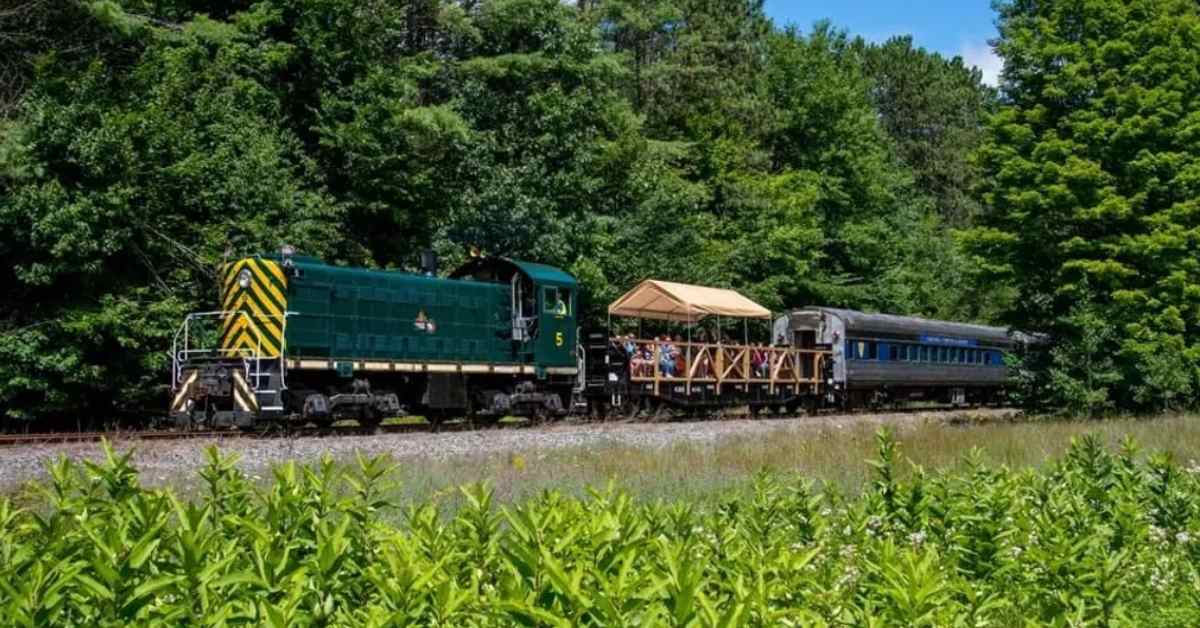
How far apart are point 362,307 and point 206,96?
8.51 m

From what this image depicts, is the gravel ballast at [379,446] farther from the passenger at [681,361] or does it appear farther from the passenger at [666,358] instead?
the passenger at [681,361]

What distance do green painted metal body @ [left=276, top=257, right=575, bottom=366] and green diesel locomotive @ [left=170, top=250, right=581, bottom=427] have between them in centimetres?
3

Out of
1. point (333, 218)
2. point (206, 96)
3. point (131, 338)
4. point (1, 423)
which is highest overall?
point (206, 96)

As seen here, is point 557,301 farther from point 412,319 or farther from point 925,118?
point 925,118

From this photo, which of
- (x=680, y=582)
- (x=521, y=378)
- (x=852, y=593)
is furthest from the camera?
(x=521, y=378)

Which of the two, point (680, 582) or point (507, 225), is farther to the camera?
point (507, 225)

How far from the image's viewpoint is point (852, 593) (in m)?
4.60

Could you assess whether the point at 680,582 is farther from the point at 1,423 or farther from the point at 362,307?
the point at 1,423

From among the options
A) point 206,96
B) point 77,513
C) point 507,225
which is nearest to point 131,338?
point 206,96

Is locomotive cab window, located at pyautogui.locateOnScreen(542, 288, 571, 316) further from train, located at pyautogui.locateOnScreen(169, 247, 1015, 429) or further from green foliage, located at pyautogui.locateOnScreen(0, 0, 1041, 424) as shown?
green foliage, located at pyautogui.locateOnScreen(0, 0, 1041, 424)

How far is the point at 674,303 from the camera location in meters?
29.8

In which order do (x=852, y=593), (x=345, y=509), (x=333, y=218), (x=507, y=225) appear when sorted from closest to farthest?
1. (x=345, y=509)
2. (x=852, y=593)
3. (x=333, y=218)
4. (x=507, y=225)

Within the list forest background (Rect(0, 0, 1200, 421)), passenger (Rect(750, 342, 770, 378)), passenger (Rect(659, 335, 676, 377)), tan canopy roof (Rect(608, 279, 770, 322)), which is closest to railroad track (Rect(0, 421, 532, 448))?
forest background (Rect(0, 0, 1200, 421))

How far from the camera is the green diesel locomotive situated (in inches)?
783
